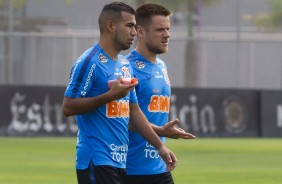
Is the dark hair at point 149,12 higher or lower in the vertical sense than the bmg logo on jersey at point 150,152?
higher

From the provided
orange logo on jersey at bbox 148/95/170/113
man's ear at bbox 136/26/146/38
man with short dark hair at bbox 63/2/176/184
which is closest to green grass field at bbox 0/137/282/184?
man's ear at bbox 136/26/146/38

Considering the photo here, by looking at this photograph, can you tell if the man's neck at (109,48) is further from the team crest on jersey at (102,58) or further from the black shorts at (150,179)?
the black shorts at (150,179)

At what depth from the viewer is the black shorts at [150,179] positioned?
8406 millimetres

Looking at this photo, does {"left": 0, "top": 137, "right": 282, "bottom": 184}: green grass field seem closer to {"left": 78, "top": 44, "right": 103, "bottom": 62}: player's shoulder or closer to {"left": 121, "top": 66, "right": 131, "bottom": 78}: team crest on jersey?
{"left": 121, "top": 66, "right": 131, "bottom": 78}: team crest on jersey

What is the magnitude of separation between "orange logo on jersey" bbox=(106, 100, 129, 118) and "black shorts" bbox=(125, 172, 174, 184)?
3.20 ft

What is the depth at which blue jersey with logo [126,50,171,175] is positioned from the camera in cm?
847

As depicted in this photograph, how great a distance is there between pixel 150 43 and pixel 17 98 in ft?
53.0

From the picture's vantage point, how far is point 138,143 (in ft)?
28.0

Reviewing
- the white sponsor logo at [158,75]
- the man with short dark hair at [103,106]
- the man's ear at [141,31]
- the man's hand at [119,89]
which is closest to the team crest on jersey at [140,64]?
the white sponsor logo at [158,75]

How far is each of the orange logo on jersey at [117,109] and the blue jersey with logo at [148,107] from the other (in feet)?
3.00

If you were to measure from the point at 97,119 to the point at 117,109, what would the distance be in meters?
0.18

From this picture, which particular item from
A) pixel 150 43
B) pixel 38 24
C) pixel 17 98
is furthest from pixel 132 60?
pixel 38 24

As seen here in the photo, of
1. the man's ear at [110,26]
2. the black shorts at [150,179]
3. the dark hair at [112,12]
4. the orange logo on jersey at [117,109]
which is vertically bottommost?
the black shorts at [150,179]

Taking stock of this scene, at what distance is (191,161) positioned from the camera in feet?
58.9
